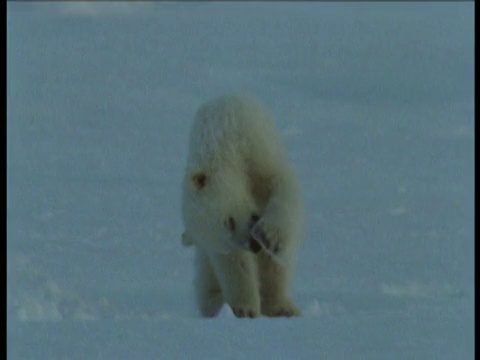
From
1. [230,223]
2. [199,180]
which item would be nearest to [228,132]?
[199,180]

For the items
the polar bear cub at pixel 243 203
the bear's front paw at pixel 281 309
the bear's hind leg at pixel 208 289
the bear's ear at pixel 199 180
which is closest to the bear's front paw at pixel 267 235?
the polar bear cub at pixel 243 203

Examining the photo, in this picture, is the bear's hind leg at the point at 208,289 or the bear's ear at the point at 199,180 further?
the bear's hind leg at the point at 208,289

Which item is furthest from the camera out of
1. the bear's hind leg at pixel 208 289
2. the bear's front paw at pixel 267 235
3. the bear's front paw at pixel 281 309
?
the bear's hind leg at pixel 208 289

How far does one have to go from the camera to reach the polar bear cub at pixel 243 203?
4699 millimetres

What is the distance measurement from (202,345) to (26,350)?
524 millimetres

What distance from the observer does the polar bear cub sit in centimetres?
470

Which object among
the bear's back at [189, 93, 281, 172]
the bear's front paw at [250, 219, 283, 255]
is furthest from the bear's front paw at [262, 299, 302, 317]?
the bear's back at [189, 93, 281, 172]

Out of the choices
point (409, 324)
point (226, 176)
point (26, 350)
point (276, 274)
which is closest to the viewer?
point (26, 350)

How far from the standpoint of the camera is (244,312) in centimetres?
487

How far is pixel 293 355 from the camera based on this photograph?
386 centimetres

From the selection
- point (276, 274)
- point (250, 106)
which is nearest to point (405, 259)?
point (276, 274)

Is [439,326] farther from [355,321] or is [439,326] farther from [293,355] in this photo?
[293,355]

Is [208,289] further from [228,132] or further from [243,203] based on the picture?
[228,132]

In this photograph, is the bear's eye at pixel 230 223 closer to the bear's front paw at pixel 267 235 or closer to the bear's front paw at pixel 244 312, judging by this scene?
the bear's front paw at pixel 267 235
